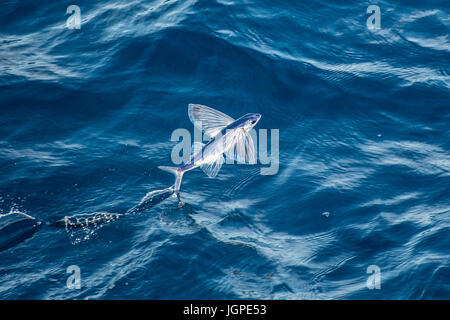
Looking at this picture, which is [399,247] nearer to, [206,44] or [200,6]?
[206,44]

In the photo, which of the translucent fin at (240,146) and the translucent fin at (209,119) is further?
the translucent fin at (209,119)

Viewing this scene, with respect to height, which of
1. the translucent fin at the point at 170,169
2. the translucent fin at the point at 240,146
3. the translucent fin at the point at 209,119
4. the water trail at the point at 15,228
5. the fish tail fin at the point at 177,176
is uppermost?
the translucent fin at the point at 209,119

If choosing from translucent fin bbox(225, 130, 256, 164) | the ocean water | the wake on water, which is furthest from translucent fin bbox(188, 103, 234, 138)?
the wake on water

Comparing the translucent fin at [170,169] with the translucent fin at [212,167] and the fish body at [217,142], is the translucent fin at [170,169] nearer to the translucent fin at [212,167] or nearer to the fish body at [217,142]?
the fish body at [217,142]

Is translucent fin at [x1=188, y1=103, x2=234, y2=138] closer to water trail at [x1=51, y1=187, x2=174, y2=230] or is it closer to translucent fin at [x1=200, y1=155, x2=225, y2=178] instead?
translucent fin at [x1=200, y1=155, x2=225, y2=178]

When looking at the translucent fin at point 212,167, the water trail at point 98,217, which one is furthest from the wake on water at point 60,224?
the translucent fin at point 212,167

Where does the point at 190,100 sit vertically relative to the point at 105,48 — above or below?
below

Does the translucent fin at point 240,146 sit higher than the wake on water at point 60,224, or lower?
higher

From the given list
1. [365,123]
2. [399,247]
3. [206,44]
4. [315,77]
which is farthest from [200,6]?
[399,247]
